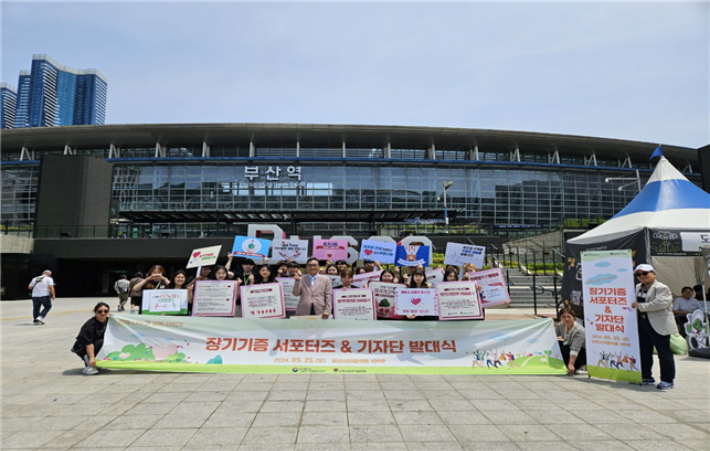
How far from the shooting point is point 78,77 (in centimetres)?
15725

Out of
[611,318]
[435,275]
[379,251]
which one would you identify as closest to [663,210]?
[611,318]

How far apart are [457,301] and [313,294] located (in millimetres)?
2592

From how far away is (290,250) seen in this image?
1130 centimetres

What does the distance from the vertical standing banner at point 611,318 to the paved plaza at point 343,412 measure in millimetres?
258

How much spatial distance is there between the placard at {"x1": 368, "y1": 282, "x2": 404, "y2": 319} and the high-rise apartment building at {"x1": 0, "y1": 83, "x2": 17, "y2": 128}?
136 m

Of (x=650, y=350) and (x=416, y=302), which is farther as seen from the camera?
(x=416, y=302)

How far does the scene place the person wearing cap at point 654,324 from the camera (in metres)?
5.38

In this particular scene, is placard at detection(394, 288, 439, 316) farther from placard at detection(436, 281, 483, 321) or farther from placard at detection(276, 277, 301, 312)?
placard at detection(276, 277, 301, 312)

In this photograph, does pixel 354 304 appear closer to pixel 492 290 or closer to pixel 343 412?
→ pixel 343 412

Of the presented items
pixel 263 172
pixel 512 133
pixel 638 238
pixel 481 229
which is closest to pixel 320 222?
pixel 263 172

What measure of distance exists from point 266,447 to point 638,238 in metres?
9.96

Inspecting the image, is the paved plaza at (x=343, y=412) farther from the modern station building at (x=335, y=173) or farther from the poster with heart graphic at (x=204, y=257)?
the modern station building at (x=335, y=173)

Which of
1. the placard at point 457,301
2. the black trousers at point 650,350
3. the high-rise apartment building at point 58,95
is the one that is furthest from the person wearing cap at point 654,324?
the high-rise apartment building at point 58,95

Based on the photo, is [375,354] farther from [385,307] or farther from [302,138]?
[302,138]
